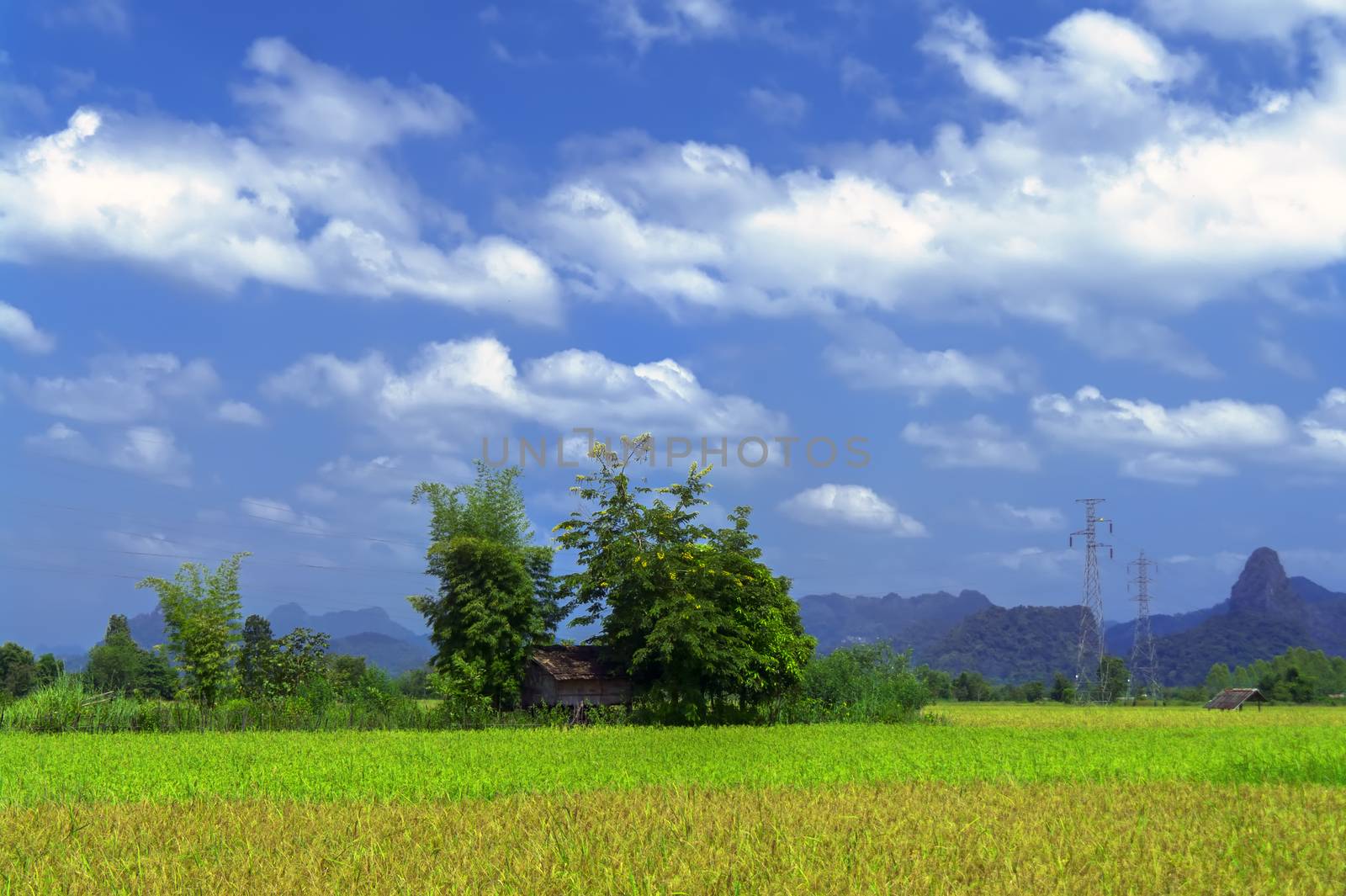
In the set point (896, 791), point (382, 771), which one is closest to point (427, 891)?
point (896, 791)

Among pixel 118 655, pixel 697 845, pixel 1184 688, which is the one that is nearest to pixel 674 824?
pixel 697 845

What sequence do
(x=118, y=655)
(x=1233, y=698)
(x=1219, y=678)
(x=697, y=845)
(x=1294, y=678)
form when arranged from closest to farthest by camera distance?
(x=697, y=845), (x=1233, y=698), (x=118, y=655), (x=1294, y=678), (x=1219, y=678)

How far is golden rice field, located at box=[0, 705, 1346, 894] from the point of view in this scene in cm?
663

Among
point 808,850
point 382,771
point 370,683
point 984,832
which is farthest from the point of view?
point 370,683

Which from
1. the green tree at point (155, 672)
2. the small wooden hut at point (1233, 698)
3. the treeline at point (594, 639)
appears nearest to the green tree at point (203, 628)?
the treeline at point (594, 639)

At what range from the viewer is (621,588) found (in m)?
30.7

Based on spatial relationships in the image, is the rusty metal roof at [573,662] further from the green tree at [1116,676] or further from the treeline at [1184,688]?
the green tree at [1116,676]

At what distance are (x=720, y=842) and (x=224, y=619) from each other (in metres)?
25.7

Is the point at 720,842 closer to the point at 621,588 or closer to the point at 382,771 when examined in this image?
the point at 382,771

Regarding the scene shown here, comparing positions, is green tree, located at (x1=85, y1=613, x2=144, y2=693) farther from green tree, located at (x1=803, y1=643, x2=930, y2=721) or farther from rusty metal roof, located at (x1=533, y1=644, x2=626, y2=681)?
green tree, located at (x1=803, y1=643, x2=930, y2=721)

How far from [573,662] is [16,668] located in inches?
2082

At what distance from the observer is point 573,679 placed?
30438 mm

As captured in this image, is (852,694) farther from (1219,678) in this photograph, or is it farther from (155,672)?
(1219,678)

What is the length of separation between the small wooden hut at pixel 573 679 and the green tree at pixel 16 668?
4646 cm
